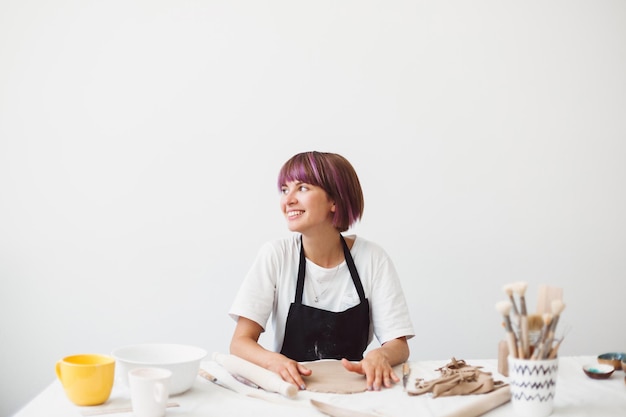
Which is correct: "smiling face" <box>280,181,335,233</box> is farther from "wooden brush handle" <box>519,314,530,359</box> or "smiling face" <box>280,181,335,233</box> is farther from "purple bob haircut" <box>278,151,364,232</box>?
"wooden brush handle" <box>519,314,530,359</box>

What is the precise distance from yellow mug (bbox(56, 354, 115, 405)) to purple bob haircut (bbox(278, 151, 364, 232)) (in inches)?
36.9

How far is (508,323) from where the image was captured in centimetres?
134

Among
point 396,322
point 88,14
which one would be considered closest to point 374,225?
point 396,322

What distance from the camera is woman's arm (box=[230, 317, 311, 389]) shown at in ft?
5.26

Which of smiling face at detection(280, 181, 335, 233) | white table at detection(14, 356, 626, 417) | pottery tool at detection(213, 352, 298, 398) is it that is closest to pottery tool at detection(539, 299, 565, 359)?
white table at detection(14, 356, 626, 417)

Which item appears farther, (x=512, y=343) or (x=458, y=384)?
(x=458, y=384)

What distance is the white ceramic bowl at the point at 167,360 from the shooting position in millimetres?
1462

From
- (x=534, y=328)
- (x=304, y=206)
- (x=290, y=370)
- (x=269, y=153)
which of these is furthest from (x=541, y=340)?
(x=269, y=153)

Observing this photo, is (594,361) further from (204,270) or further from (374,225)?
(204,270)

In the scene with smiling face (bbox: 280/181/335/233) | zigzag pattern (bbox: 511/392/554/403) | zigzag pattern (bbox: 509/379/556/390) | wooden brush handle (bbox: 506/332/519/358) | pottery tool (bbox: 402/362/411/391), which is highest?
smiling face (bbox: 280/181/335/233)

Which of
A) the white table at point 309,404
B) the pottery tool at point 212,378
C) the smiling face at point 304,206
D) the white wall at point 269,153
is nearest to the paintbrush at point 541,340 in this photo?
the white table at point 309,404

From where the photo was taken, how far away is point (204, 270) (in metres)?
3.05

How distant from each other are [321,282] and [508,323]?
90cm

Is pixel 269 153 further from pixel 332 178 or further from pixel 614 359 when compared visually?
pixel 614 359
